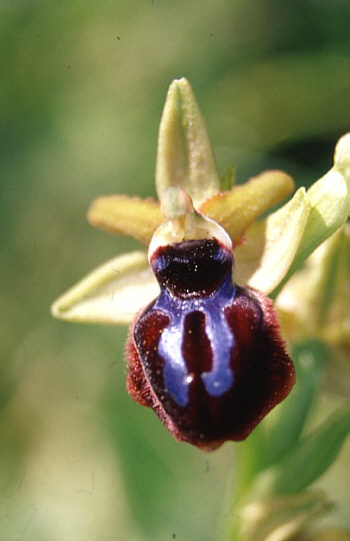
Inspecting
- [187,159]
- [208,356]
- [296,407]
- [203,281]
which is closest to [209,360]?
[208,356]

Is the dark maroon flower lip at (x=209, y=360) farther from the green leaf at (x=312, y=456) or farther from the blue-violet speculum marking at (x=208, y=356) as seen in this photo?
the green leaf at (x=312, y=456)

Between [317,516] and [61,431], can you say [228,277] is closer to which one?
[317,516]

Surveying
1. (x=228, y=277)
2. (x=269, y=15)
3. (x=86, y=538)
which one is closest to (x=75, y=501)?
(x=86, y=538)

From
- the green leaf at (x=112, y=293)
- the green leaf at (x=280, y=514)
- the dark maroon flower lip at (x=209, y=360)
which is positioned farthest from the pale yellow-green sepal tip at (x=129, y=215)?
the green leaf at (x=280, y=514)

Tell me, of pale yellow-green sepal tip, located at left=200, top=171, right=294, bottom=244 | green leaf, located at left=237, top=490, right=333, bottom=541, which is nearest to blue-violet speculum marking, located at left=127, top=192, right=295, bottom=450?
pale yellow-green sepal tip, located at left=200, top=171, right=294, bottom=244

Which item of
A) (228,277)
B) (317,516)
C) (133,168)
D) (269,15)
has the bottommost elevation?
(317,516)

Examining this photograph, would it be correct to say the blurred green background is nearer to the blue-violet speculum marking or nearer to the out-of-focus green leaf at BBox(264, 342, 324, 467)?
the out-of-focus green leaf at BBox(264, 342, 324, 467)
